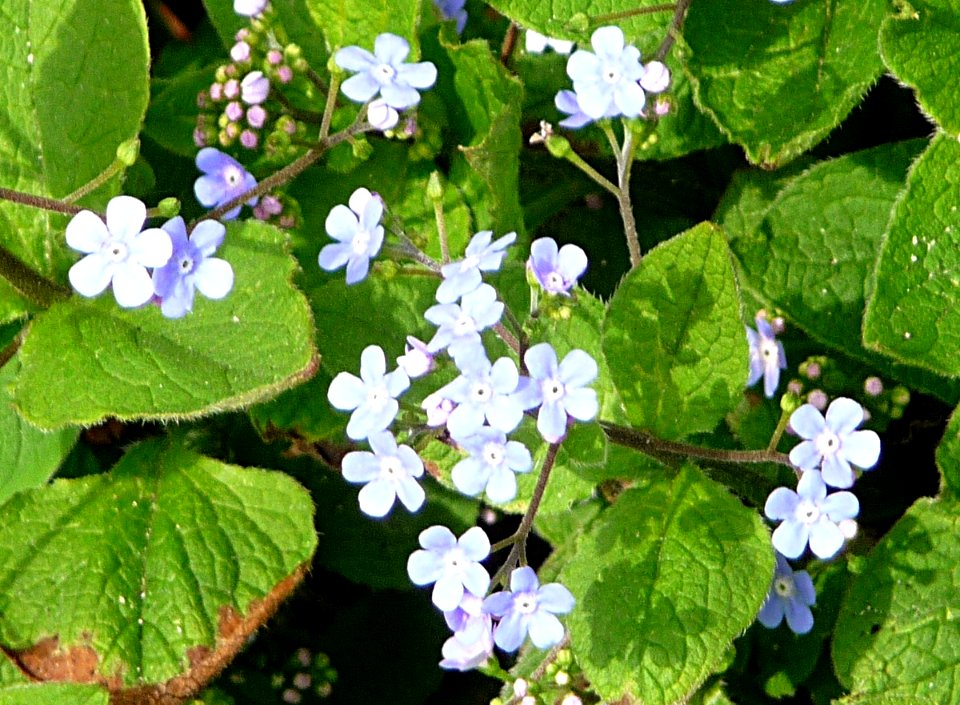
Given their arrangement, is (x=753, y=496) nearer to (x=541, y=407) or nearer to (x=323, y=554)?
(x=541, y=407)

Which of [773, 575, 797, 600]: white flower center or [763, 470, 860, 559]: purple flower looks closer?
[763, 470, 860, 559]: purple flower

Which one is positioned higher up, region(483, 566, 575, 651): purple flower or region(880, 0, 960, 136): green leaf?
region(880, 0, 960, 136): green leaf

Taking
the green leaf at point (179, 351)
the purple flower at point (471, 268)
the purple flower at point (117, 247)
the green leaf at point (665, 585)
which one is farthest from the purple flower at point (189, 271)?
the green leaf at point (665, 585)

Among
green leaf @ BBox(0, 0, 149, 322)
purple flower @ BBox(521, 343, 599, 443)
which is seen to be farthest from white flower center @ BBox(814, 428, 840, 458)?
green leaf @ BBox(0, 0, 149, 322)

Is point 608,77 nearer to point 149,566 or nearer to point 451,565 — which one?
point 451,565

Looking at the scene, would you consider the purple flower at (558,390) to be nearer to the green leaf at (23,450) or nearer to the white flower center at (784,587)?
the white flower center at (784,587)

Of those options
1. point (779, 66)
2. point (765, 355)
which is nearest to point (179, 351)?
point (765, 355)

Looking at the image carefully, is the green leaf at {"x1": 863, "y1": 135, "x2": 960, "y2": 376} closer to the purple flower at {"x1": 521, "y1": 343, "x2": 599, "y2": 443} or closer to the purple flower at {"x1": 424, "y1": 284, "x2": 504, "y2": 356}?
the purple flower at {"x1": 521, "y1": 343, "x2": 599, "y2": 443}
